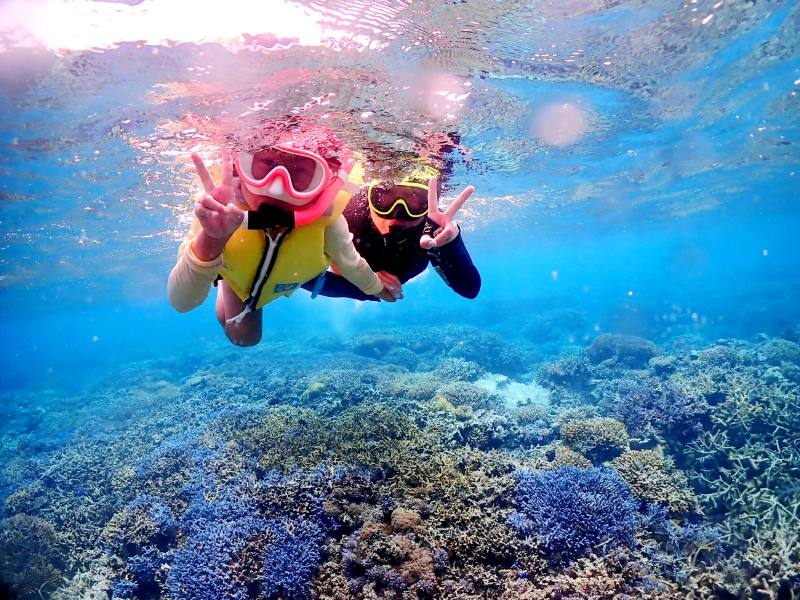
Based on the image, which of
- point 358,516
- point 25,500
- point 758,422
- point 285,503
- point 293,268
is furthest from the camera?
point 25,500

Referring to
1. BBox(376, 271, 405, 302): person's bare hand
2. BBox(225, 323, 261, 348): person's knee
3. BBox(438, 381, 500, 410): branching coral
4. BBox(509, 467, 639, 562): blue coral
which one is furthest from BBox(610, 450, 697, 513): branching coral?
BBox(225, 323, 261, 348): person's knee

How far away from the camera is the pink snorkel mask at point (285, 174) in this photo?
3078 mm

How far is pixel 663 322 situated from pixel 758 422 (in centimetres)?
2406

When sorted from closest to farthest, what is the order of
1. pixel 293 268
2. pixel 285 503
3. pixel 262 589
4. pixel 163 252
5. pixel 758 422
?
pixel 293 268, pixel 262 589, pixel 285 503, pixel 758 422, pixel 163 252

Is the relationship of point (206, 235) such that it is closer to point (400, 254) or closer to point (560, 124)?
point (400, 254)

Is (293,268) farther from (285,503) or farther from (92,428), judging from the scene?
(92,428)

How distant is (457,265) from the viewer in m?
4.54

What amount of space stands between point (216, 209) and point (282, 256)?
0.93 metres

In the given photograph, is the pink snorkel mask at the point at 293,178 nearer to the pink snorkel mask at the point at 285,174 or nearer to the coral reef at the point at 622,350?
the pink snorkel mask at the point at 285,174

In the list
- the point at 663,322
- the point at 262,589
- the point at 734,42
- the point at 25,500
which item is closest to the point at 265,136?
the point at 262,589

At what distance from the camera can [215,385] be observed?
17938 millimetres

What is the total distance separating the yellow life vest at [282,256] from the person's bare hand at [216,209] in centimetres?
56

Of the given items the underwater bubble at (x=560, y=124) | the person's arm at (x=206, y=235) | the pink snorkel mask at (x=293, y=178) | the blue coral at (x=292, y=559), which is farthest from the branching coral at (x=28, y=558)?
the underwater bubble at (x=560, y=124)

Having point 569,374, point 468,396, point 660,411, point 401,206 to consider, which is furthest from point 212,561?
point 569,374
